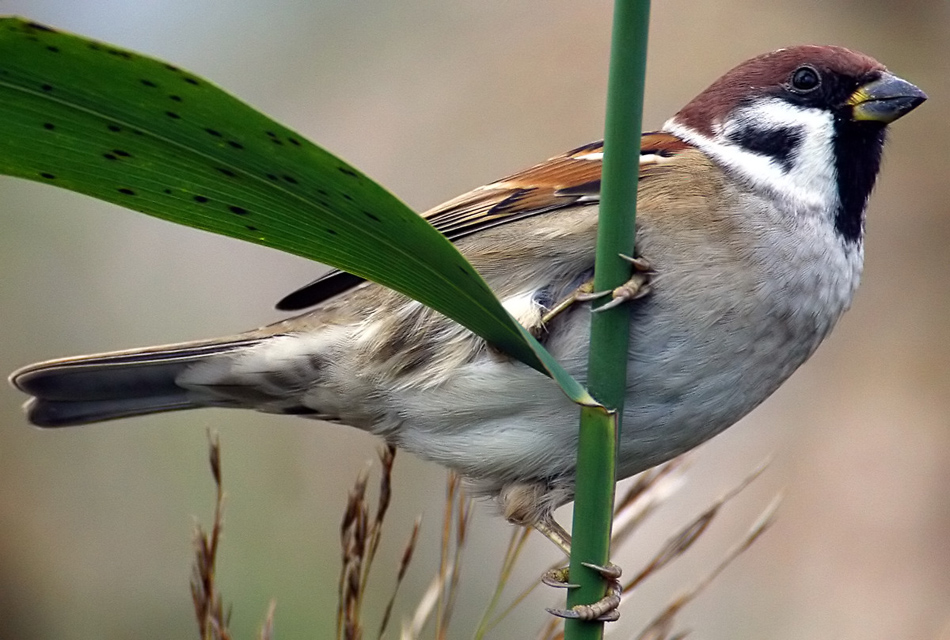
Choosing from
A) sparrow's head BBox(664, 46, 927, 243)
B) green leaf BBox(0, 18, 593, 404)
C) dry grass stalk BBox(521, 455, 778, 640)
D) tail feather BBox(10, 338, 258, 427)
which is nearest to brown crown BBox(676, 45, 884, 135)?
sparrow's head BBox(664, 46, 927, 243)

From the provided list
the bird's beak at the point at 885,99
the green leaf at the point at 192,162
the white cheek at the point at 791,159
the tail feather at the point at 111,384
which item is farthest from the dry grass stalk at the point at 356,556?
the bird's beak at the point at 885,99

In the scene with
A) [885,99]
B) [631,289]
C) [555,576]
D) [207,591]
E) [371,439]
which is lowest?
[371,439]

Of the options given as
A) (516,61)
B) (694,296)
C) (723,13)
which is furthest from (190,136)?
(723,13)

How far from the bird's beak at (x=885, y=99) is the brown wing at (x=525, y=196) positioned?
1.00 feet

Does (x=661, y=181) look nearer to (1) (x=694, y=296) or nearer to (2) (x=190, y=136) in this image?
(1) (x=694, y=296)

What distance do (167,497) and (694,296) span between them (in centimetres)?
203

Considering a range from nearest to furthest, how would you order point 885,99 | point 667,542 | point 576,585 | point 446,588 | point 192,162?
point 192,162 → point 576,585 → point 446,588 → point 667,542 → point 885,99

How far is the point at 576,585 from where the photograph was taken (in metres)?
1.09

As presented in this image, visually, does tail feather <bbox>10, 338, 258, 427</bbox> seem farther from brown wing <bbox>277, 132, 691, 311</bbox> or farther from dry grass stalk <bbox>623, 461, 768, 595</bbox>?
dry grass stalk <bbox>623, 461, 768, 595</bbox>

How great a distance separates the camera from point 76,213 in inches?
137

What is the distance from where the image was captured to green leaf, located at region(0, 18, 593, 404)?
735mm

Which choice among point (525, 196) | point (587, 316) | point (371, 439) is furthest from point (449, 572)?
point (371, 439)

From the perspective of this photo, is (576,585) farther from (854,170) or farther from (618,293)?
(854,170)

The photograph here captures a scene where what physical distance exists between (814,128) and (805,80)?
3.6 inches
